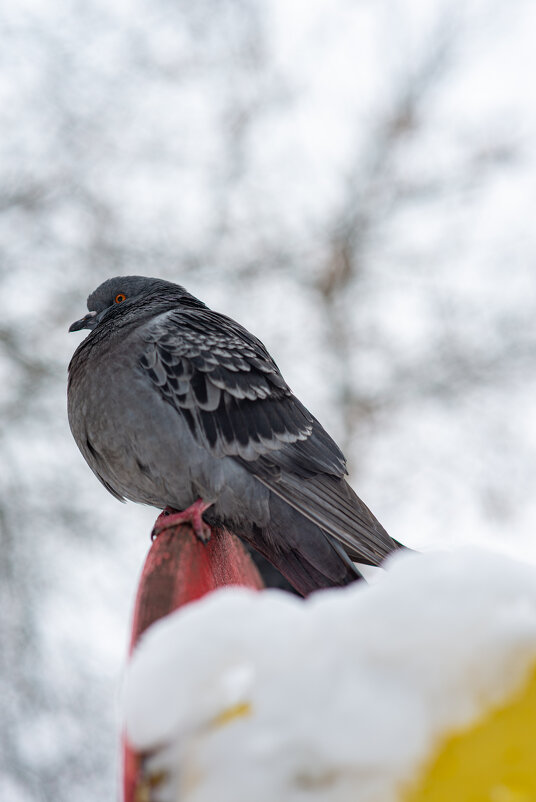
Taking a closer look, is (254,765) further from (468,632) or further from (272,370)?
(272,370)

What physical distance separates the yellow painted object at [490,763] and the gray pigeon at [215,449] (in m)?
1.39

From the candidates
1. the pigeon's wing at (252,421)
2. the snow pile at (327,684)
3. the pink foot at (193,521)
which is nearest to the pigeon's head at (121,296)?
the pigeon's wing at (252,421)

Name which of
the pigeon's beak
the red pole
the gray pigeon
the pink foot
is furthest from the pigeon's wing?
the pigeon's beak

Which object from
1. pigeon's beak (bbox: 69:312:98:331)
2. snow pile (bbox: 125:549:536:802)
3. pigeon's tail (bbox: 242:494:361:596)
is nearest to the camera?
snow pile (bbox: 125:549:536:802)

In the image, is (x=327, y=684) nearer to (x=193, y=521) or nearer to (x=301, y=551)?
(x=193, y=521)

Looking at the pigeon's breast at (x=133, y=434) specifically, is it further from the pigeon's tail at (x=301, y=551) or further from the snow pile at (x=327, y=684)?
the snow pile at (x=327, y=684)

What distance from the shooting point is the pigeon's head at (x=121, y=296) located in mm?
3027

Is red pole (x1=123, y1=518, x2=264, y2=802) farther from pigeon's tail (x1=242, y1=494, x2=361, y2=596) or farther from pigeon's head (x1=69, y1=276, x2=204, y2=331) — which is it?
pigeon's head (x1=69, y1=276, x2=204, y2=331)

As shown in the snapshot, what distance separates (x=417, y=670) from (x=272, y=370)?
1.94 meters

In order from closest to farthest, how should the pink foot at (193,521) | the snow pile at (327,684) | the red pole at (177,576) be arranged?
1. the snow pile at (327,684)
2. the red pole at (177,576)
3. the pink foot at (193,521)

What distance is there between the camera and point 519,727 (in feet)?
2.92

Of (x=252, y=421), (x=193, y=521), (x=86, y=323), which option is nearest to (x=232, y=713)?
(x=193, y=521)

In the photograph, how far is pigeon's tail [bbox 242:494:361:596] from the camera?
92.5 inches

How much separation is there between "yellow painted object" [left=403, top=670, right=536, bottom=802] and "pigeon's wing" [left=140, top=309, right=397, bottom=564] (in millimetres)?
1390
